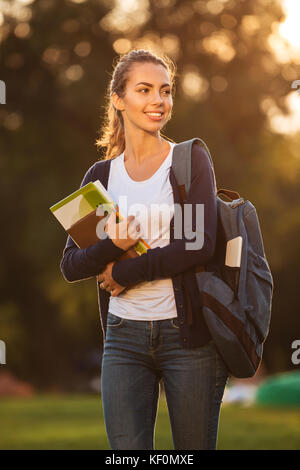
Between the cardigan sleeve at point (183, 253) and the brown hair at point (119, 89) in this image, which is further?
the brown hair at point (119, 89)

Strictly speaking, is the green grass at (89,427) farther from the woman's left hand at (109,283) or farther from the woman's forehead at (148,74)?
Answer: the woman's forehead at (148,74)

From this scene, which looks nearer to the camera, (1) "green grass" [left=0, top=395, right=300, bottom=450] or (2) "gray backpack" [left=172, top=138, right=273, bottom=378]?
(2) "gray backpack" [left=172, top=138, right=273, bottom=378]

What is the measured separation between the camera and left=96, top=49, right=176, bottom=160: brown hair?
118 inches

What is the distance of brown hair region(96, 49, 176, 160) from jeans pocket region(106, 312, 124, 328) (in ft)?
2.30

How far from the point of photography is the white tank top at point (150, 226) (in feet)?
8.89

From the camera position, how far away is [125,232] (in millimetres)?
2738

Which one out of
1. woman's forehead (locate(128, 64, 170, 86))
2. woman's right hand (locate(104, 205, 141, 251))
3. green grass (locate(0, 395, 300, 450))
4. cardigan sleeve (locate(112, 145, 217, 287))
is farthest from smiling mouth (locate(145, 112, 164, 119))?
green grass (locate(0, 395, 300, 450))

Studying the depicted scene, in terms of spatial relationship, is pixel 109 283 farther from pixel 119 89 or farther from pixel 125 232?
pixel 119 89

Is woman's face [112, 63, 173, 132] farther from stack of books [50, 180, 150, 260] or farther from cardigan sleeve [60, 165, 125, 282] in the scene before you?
cardigan sleeve [60, 165, 125, 282]

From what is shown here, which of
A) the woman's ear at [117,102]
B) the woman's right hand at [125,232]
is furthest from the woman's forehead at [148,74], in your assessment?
the woman's right hand at [125,232]

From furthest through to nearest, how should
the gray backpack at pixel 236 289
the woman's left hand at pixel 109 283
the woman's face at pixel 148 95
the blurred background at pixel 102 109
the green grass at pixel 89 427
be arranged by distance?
the blurred background at pixel 102 109 → the green grass at pixel 89 427 → the woman's face at pixel 148 95 → the woman's left hand at pixel 109 283 → the gray backpack at pixel 236 289
